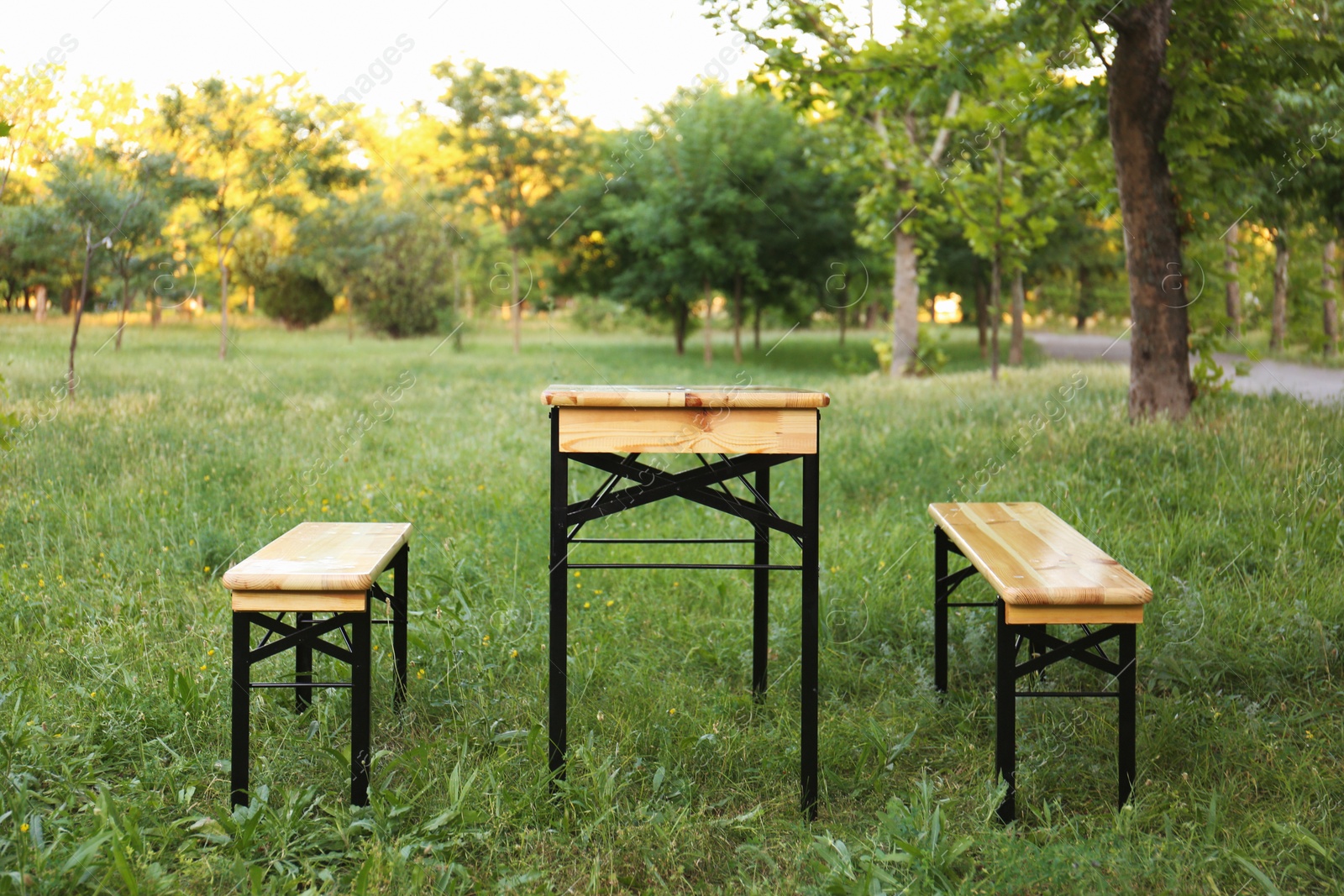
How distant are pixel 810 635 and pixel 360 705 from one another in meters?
1.40

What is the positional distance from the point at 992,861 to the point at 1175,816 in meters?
0.77

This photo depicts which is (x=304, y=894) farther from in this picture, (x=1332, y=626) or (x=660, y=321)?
(x=660, y=321)

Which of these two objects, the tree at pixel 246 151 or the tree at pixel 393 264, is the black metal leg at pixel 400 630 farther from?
the tree at pixel 393 264

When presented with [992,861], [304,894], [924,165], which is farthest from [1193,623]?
[924,165]

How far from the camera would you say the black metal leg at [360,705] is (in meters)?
3.01

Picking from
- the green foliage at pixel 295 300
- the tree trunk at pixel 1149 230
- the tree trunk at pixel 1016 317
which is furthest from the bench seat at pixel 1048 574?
the tree trunk at pixel 1016 317

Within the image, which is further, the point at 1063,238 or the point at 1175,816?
the point at 1063,238

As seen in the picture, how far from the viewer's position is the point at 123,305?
9555 mm

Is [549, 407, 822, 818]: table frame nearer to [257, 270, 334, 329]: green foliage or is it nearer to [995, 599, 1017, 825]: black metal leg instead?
[995, 599, 1017, 825]: black metal leg

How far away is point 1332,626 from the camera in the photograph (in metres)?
4.35

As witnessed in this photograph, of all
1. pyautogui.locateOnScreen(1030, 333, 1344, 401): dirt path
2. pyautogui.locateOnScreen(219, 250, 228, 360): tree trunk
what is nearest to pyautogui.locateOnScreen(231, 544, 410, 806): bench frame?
pyautogui.locateOnScreen(1030, 333, 1344, 401): dirt path

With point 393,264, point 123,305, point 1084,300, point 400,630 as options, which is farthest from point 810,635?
point 1084,300

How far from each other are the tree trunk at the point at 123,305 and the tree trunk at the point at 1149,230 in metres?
8.77

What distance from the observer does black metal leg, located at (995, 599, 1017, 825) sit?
2.99m
